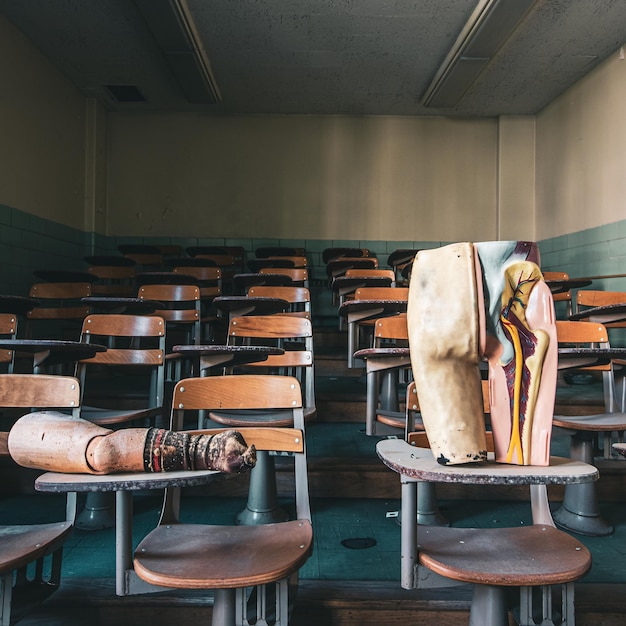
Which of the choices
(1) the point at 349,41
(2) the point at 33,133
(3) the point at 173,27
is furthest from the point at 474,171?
(2) the point at 33,133

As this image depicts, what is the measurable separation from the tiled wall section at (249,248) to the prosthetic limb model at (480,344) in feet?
15.0

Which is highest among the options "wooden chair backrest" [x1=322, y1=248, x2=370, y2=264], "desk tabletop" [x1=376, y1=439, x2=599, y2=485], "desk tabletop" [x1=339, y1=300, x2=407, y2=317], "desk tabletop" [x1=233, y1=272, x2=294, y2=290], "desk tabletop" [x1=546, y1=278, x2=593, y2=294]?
"wooden chair backrest" [x1=322, y1=248, x2=370, y2=264]

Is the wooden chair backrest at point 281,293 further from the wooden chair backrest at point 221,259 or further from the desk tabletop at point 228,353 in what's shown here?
the wooden chair backrest at point 221,259

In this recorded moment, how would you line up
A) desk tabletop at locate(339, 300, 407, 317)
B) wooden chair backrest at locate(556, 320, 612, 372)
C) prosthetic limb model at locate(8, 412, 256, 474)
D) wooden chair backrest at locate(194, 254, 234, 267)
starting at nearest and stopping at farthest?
1. prosthetic limb model at locate(8, 412, 256, 474)
2. wooden chair backrest at locate(556, 320, 612, 372)
3. desk tabletop at locate(339, 300, 407, 317)
4. wooden chair backrest at locate(194, 254, 234, 267)

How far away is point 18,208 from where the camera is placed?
498 centimetres

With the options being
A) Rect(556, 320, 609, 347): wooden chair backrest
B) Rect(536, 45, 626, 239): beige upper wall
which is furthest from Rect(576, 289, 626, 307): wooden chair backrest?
Rect(536, 45, 626, 239): beige upper wall

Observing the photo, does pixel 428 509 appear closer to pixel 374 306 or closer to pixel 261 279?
pixel 374 306

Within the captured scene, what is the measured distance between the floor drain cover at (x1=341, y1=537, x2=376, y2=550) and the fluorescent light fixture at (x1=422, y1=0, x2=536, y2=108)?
161 inches

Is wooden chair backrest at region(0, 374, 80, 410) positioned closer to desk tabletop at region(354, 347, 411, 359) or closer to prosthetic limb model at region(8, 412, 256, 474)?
prosthetic limb model at region(8, 412, 256, 474)

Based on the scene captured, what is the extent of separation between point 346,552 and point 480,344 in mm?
1169

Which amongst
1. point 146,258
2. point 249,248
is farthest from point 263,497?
point 249,248

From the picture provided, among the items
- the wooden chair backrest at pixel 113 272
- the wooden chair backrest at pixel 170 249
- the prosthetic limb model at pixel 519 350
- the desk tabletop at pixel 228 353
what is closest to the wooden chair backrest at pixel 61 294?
the wooden chair backrest at pixel 113 272

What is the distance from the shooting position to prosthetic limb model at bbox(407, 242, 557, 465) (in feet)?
3.07

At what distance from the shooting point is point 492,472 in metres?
0.94
